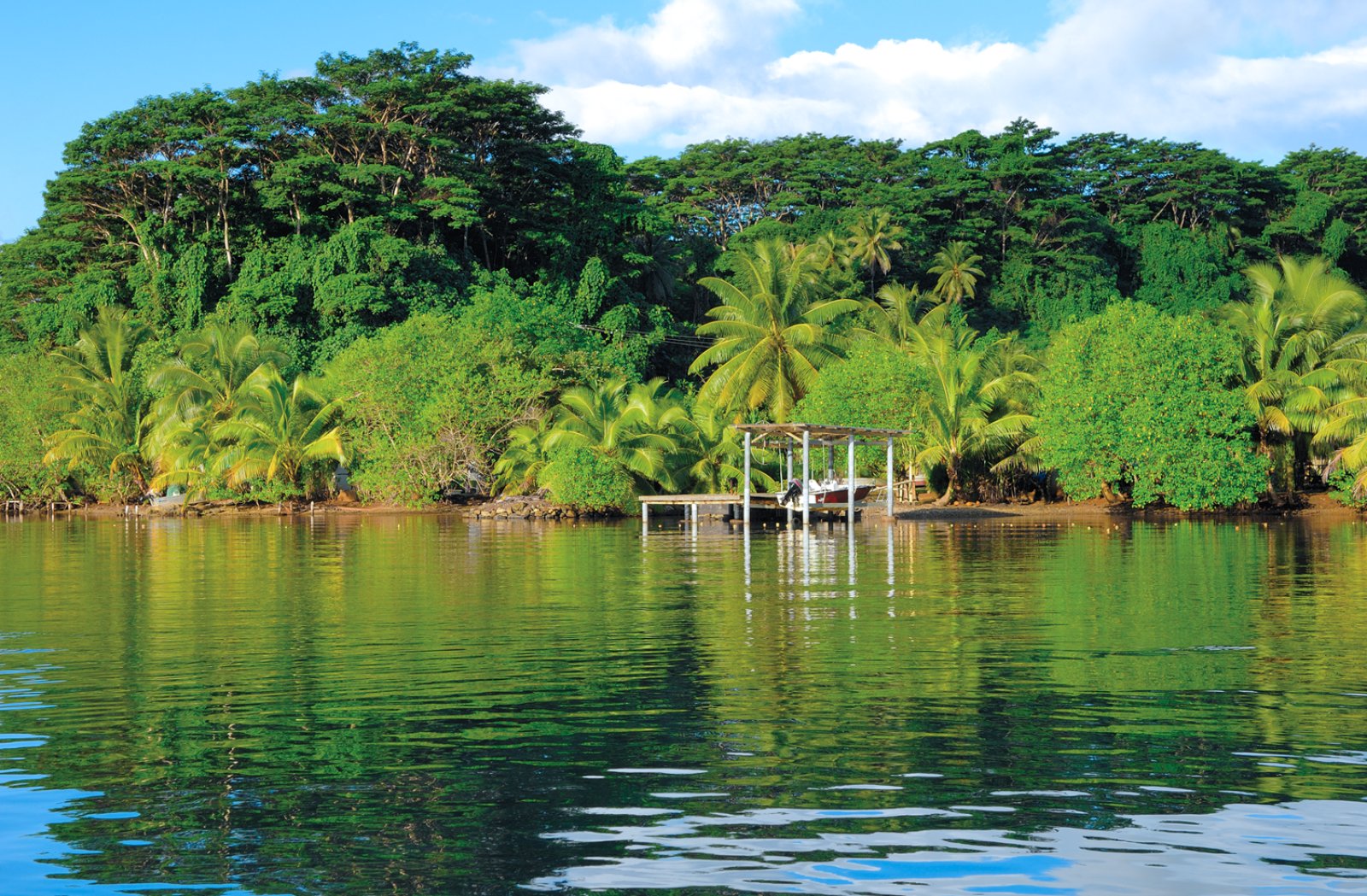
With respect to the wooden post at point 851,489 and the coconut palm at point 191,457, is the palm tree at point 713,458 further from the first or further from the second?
the coconut palm at point 191,457

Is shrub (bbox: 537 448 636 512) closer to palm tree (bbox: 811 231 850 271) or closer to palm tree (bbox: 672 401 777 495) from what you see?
palm tree (bbox: 672 401 777 495)

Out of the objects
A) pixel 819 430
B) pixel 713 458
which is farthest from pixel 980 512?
pixel 713 458

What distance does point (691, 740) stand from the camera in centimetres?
914

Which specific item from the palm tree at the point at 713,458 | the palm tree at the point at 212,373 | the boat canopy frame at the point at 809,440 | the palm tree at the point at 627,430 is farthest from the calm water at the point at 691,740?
the palm tree at the point at 212,373

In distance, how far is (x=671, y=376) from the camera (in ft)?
212

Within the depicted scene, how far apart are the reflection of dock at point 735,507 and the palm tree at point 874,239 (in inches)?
959

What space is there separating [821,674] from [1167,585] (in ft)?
31.7

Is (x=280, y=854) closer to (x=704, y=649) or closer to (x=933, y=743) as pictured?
(x=933, y=743)

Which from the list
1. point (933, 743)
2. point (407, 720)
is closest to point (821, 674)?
point (933, 743)

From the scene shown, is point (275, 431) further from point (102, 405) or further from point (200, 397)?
point (102, 405)

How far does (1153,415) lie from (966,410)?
6261mm

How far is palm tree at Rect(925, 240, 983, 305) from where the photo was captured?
68062 mm

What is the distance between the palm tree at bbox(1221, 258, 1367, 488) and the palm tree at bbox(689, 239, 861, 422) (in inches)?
519

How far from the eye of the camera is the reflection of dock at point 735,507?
40094 mm
